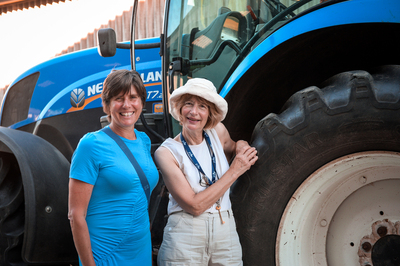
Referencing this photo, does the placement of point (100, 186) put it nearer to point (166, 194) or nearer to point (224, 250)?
point (224, 250)

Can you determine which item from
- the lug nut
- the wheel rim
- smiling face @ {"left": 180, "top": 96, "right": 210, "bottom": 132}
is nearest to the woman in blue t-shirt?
smiling face @ {"left": 180, "top": 96, "right": 210, "bottom": 132}

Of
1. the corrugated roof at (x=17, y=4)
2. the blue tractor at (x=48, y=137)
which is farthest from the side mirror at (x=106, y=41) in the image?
the corrugated roof at (x=17, y=4)

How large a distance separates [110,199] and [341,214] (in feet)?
3.68

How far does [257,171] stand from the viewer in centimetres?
155

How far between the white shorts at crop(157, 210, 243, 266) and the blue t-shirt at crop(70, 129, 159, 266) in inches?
5.9

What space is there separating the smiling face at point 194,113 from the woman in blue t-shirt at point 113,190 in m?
0.23

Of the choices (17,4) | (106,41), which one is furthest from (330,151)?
(17,4)

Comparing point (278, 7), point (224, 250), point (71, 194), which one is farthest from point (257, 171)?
point (278, 7)

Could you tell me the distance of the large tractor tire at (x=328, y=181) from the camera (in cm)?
140

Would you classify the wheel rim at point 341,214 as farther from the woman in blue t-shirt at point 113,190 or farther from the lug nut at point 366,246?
the woman in blue t-shirt at point 113,190

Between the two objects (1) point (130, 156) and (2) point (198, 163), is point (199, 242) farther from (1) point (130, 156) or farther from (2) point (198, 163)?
(1) point (130, 156)

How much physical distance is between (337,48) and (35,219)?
6.94ft

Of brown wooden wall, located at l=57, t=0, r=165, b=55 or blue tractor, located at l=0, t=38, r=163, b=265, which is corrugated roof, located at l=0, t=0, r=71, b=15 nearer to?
brown wooden wall, located at l=57, t=0, r=165, b=55

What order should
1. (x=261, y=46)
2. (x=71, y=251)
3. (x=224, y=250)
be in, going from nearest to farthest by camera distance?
(x=224, y=250) → (x=261, y=46) → (x=71, y=251)
